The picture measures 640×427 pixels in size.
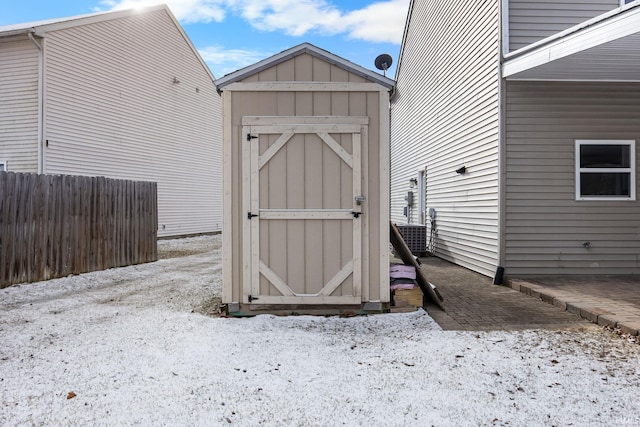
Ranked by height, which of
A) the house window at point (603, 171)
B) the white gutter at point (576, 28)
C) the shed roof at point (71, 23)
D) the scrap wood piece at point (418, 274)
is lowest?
the scrap wood piece at point (418, 274)

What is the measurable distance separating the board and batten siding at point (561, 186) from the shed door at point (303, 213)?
122 inches

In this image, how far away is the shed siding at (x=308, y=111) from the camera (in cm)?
461

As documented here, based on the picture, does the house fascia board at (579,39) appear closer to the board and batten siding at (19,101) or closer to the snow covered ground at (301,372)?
the snow covered ground at (301,372)

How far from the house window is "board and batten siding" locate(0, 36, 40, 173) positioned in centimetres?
1149

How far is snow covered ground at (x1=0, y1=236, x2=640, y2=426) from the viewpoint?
252cm

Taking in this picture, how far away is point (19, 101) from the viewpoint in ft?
34.5

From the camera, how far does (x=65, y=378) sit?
3.03 meters

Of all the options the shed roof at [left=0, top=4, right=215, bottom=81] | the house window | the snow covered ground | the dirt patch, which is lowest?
the snow covered ground

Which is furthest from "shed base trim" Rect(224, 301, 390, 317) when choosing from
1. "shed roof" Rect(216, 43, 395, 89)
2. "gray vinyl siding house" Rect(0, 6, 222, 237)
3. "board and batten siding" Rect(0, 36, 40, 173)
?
"board and batten siding" Rect(0, 36, 40, 173)

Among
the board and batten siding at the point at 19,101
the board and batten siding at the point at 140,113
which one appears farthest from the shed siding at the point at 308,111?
the board and batten siding at the point at 19,101

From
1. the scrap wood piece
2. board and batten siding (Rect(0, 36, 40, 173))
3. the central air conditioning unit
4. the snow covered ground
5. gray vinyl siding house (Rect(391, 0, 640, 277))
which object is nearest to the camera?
the snow covered ground

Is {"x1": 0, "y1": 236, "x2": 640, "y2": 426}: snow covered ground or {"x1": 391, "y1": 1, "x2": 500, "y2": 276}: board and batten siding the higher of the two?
{"x1": 391, "y1": 1, "x2": 500, "y2": 276}: board and batten siding

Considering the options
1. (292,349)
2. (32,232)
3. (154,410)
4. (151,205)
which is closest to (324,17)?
(151,205)

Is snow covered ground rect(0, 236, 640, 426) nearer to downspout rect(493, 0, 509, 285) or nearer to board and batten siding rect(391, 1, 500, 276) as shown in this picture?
downspout rect(493, 0, 509, 285)
